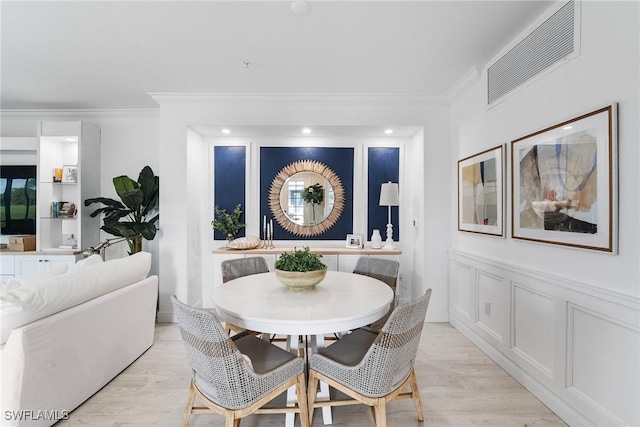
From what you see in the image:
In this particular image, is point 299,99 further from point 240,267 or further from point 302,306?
point 302,306

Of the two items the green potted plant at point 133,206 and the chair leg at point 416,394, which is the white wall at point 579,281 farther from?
the green potted plant at point 133,206

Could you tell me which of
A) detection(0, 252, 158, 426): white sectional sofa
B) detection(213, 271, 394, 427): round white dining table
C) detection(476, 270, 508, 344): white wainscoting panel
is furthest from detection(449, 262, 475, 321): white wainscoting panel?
detection(0, 252, 158, 426): white sectional sofa

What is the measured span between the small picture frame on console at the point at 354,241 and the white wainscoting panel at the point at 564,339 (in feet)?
4.73

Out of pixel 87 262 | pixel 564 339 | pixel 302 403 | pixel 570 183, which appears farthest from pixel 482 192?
pixel 87 262

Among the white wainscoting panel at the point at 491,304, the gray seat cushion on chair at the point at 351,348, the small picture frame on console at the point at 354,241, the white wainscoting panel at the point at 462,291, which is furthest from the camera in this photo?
the small picture frame on console at the point at 354,241

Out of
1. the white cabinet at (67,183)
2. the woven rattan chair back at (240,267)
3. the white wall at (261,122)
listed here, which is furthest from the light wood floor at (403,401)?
the white cabinet at (67,183)

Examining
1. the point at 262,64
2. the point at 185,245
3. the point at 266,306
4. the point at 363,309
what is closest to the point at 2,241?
the point at 185,245

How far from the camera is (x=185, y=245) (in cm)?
359

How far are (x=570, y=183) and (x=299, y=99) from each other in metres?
2.68

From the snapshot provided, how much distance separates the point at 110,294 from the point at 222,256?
1616 mm

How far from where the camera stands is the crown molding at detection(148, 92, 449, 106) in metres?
3.46

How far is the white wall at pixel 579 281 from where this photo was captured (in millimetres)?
1525

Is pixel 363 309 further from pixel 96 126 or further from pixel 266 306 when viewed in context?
pixel 96 126

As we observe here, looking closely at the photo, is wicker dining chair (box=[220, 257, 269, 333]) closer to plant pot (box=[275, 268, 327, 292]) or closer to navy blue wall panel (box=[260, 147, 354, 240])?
plant pot (box=[275, 268, 327, 292])
